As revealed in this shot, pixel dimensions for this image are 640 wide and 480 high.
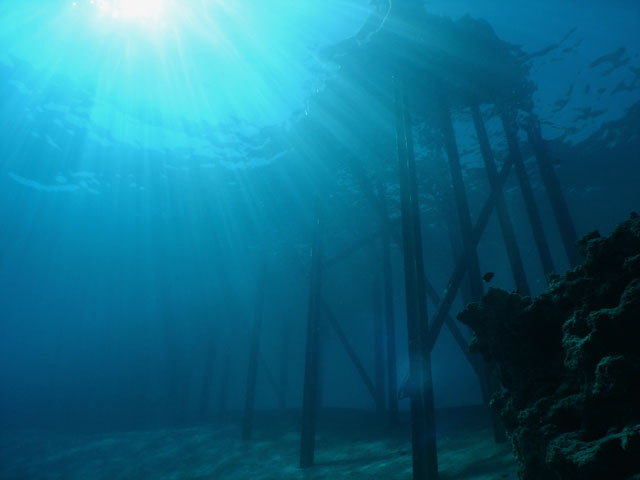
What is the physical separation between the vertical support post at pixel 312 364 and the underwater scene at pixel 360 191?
49 millimetres

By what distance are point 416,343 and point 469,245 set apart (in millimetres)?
2136

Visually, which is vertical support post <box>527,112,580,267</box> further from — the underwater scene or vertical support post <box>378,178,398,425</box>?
vertical support post <box>378,178,398,425</box>

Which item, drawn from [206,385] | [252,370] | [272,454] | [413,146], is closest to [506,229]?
[413,146]

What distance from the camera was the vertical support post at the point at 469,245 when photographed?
5.25 meters

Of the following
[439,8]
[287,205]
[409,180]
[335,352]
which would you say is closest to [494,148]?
[439,8]

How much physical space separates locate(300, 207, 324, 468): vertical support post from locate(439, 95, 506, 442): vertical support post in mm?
3352

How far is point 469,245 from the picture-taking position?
6.09 meters

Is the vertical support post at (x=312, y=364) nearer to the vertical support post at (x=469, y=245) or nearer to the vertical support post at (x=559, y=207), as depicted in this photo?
the vertical support post at (x=469, y=245)

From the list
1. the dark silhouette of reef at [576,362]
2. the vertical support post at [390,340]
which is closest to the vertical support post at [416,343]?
the dark silhouette of reef at [576,362]

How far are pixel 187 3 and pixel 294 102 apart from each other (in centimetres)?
422

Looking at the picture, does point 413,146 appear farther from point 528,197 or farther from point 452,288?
point 452,288

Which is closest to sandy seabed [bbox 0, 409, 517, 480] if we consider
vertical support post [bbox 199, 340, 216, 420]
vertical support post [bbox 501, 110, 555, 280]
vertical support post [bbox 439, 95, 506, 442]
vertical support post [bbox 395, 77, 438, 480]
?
vertical support post [bbox 439, 95, 506, 442]

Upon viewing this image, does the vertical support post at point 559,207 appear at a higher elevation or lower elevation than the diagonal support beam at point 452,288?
higher

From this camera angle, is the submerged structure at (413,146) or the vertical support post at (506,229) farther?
the vertical support post at (506,229)
